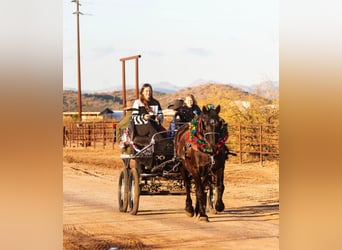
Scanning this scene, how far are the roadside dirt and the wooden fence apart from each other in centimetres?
7

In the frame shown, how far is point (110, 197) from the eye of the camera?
6.42 m

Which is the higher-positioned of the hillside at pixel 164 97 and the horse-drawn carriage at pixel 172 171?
the hillside at pixel 164 97

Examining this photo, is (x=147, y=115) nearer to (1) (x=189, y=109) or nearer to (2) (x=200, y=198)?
(1) (x=189, y=109)

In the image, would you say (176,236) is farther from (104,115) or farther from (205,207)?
(104,115)

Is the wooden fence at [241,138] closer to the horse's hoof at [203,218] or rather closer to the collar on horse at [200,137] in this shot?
the collar on horse at [200,137]

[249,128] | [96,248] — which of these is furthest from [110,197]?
[249,128]

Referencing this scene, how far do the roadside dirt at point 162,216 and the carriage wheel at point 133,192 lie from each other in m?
0.05

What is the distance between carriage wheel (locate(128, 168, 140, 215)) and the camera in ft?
20.8

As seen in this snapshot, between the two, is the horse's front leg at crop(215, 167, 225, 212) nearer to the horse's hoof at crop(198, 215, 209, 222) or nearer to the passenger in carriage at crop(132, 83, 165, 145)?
the horse's hoof at crop(198, 215, 209, 222)

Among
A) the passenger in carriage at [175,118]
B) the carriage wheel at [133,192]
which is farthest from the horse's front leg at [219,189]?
the carriage wheel at [133,192]

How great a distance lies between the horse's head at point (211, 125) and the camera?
20.2 feet

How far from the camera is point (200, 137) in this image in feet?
20.4

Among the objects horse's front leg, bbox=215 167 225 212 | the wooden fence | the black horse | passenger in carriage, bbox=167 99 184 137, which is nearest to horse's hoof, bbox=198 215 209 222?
the black horse
